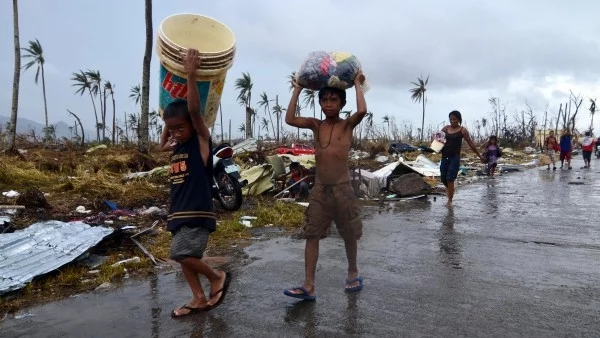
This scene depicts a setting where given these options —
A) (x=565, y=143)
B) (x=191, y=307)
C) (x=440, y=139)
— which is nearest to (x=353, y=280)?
(x=191, y=307)

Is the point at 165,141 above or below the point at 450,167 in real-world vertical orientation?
above

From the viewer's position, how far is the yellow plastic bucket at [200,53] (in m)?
2.97

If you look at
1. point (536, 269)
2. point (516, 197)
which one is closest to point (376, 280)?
point (536, 269)

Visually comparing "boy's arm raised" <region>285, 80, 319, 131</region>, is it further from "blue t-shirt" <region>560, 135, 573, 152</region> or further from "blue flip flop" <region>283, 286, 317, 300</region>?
"blue t-shirt" <region>560, 135, 573, 152</region>

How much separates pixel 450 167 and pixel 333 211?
4977mm

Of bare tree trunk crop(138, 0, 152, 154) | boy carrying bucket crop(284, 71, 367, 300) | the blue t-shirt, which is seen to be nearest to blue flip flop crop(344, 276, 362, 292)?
boy carrying bucket crop(284, 71, 367, 300)

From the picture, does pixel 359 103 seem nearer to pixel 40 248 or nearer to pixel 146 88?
pixel 40 248

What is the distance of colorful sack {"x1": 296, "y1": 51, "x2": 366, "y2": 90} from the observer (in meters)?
3.30

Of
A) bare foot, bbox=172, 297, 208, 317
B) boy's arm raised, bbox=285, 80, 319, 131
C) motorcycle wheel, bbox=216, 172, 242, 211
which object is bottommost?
bare foot, bbox=172, 297, 208, 317

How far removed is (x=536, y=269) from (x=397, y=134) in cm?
3749

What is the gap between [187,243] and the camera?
2.99m

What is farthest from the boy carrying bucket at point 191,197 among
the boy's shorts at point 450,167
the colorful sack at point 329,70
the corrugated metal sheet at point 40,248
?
the boy's shorts at point 450,167

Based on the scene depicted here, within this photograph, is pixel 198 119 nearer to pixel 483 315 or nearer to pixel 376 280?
pixel 376 280

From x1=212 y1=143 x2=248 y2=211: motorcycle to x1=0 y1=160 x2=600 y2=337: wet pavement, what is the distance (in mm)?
1864
